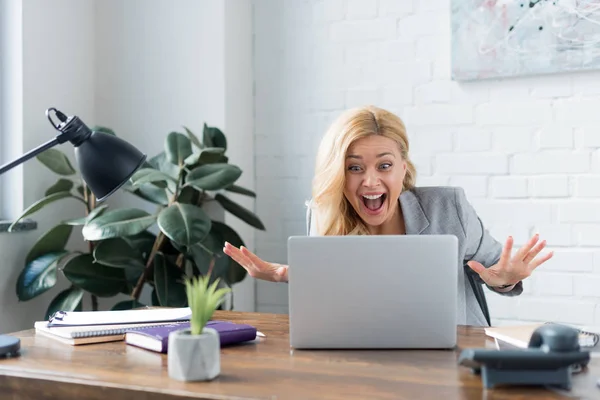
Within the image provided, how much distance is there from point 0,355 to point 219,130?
1.62m

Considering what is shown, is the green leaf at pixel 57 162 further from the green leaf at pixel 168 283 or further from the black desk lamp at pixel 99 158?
the black desk lamp at pixel 99 158

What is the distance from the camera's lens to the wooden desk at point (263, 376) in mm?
1145

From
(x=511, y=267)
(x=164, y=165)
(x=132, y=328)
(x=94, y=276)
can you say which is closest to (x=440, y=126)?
(x=164, y=165)

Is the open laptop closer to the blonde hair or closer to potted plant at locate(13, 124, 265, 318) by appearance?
the blonde hair

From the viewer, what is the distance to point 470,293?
2.05 meters

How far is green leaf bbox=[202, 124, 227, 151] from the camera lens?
2.86 meters

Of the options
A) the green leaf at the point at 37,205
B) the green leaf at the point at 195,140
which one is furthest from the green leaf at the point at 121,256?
the green leaf at the point at 195,140

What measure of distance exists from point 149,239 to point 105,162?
1.34 m

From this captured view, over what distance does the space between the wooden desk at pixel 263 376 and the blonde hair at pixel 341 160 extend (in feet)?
2.20

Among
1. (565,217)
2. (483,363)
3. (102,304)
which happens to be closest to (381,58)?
(565,217)

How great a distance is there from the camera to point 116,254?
2650 mm

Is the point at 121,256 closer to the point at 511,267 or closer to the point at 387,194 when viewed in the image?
the point at 387,194

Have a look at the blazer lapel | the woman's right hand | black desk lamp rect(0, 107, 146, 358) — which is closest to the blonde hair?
the blazer lapel

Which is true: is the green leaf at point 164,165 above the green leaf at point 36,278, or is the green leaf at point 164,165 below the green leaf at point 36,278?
above
